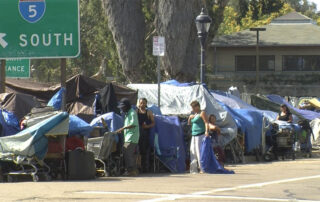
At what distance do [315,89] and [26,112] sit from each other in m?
37.3

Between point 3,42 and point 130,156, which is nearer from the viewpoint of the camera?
point 130,156

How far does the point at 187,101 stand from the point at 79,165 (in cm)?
769

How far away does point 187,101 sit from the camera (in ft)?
75.4

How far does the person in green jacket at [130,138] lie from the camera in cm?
1732

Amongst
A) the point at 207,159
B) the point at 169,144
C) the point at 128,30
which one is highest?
the point at 128,30

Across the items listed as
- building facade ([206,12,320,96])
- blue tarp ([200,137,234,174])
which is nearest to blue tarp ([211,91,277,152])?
blue tarp ([200,137,234,174])

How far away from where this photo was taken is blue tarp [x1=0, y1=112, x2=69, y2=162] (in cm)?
1541

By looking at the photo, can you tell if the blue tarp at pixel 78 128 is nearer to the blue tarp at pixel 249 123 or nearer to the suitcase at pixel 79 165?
the suitcase at pixel 79 165

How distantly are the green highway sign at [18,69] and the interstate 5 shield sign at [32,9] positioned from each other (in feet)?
20.0

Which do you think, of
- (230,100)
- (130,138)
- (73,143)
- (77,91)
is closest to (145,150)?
(130,138)

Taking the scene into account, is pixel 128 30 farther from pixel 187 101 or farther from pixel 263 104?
pixel 187 101

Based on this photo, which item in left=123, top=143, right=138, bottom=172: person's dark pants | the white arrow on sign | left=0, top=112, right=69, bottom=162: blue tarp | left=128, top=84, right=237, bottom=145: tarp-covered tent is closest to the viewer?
left=0, top=112, right=69, bottom=162: blue tarp

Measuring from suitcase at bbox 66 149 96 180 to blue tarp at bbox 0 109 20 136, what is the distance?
154cm

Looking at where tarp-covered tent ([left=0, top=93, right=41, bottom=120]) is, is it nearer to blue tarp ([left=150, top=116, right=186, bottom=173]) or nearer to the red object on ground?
the red object on ground
